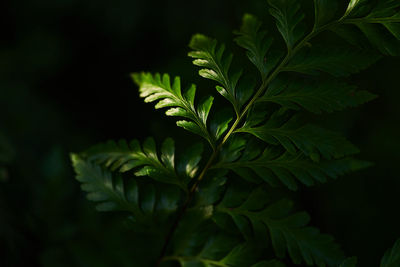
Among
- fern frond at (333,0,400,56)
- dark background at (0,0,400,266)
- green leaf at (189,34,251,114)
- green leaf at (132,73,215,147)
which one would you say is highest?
fern frond at (333,0,400,56)

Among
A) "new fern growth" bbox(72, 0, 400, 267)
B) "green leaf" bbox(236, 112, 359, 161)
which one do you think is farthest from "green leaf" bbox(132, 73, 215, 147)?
"green leaf" bbox(236, 112, 359, 161)

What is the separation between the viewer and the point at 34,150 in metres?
2.45

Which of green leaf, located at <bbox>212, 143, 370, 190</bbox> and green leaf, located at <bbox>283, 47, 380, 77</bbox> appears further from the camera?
green leaf, located at <bbox>212, 143, 370, 190</bbox>

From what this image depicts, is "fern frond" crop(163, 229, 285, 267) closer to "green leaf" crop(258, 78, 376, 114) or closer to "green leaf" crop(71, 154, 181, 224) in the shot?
"green leaf" crop(71, 154, 181, 224)

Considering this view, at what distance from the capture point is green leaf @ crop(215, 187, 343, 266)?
106 cm

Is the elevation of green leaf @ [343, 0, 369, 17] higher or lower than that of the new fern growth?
higher

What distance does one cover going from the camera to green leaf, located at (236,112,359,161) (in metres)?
1.00

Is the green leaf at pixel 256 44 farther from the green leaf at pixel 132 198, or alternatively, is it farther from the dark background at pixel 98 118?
the dark background at pixel 98 118

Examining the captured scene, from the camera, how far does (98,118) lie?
105 inches

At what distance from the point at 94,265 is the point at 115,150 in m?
0.73

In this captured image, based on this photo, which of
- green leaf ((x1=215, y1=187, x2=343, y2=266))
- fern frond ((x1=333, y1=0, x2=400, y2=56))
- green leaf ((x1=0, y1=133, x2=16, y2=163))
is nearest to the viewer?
fern frond ((x1=333, y1=0, x2=400, y2=56))

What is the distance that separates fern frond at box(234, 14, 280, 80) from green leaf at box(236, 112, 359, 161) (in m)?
0.13

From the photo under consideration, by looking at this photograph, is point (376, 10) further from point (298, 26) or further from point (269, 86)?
point (269, 86)

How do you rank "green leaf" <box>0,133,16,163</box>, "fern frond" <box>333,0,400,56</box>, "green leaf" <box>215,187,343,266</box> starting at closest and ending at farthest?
"fern frond" <box>333,0,400,56</box> → "green leaf" <box>215,187,343,266</box> → "green leaf" <box>0,133,16,163</box>
